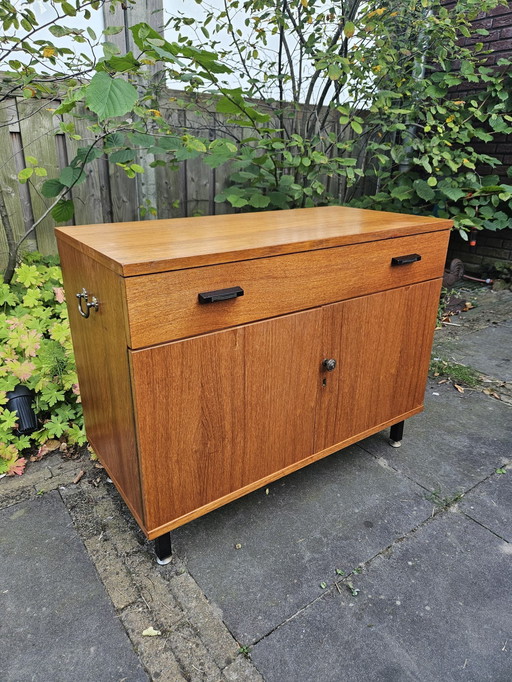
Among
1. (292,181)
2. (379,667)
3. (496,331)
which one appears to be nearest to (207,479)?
(379,667)

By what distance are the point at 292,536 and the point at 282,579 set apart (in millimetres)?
164

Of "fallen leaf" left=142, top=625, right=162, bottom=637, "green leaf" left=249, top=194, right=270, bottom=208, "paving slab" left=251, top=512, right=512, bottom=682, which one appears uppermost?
"green leaf" left=249, top=194, right=270, bottom=208

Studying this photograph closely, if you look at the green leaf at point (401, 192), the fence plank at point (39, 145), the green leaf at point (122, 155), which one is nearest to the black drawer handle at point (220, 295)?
the green leaf at point (122, 155)

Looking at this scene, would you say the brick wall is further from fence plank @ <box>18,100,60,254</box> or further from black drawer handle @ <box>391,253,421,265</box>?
fence plank @ <box>18,100,60,254</box>

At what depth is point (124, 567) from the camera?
1.27 metres

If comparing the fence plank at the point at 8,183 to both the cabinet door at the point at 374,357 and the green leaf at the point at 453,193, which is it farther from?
the green leaf at the point at 453,193

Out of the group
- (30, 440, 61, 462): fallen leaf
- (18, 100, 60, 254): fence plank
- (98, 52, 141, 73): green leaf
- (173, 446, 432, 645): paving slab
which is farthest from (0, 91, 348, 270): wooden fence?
(173, 446, 432, 645): paving slab

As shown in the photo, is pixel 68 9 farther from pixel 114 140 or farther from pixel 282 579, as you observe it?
pixel 282 579

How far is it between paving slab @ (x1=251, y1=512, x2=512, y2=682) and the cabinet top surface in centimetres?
93

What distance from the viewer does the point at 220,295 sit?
3.48ft

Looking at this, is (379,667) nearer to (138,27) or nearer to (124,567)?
Answer: (124,567)

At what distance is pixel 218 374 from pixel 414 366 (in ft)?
2.87

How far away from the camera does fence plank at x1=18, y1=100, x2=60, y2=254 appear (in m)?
2.23

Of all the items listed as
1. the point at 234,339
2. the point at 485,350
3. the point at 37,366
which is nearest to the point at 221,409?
the point at 234,339
